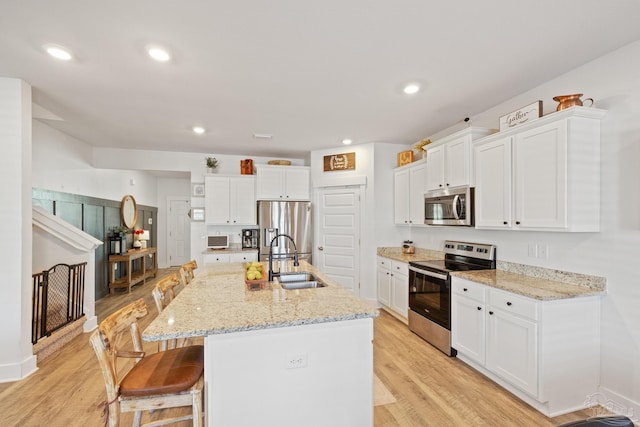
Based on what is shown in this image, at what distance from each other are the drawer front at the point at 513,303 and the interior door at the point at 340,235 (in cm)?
239

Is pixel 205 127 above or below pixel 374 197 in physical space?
above

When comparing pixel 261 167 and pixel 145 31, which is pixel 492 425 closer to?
pixel 145 31

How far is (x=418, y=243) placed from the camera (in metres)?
4.40

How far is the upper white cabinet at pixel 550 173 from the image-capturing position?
2127mm

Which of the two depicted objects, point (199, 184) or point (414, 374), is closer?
point (414, 374)

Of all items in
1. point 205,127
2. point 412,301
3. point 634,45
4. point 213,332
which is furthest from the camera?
point 205,127

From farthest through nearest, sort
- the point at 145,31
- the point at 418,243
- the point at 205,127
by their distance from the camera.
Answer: the point at 418,243 < the point at 205,127 < the point at 145,31

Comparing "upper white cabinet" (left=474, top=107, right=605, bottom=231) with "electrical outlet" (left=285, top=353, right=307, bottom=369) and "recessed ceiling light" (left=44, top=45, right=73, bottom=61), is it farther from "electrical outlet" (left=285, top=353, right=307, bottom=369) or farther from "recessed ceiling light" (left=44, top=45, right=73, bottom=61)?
"recessed ceiling light" (left=44, top=45, right=73, bottom=61)

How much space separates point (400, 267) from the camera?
3.86m

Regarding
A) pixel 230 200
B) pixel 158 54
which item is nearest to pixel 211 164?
pixel 230 200

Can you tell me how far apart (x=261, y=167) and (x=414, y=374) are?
3778 millimetres

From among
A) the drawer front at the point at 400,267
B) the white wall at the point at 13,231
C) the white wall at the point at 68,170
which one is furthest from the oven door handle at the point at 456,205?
the white wall at the point at 68,170

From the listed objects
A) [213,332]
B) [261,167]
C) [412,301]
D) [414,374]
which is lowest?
[414,374]

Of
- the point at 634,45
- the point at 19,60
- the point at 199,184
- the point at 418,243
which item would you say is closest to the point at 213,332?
the point at 19,60
